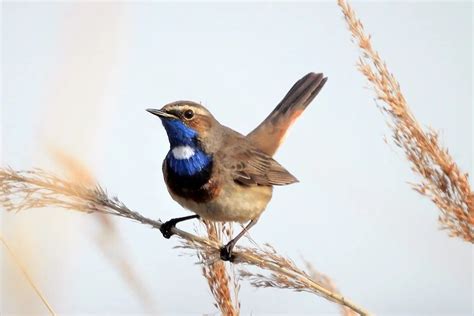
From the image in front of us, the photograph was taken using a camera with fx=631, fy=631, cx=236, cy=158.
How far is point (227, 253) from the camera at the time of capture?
2.86 meters

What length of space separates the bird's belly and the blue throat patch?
0.18 meters

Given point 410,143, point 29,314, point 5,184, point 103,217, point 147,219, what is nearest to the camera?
point 29,314

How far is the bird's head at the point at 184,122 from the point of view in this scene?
394 cm

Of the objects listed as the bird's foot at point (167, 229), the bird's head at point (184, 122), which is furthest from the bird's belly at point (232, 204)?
the bird's head at point (184, 122)

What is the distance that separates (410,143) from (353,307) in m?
0.62

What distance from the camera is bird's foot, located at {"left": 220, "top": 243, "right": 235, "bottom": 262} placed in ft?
9.12

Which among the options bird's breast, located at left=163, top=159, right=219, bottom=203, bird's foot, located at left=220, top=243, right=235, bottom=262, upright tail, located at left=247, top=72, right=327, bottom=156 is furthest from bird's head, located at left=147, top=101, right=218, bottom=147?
bird's foot, located at left=220, top=243, right=235, bottom=262

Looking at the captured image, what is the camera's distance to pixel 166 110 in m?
3.91

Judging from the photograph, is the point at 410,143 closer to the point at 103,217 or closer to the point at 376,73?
the point at 376,73

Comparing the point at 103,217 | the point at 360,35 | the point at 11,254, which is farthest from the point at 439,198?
the point at 11,254

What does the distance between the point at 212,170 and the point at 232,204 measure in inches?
10.2

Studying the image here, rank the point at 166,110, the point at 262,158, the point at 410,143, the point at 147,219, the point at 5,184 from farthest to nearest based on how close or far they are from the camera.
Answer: the point at 262,158, the point at 166,110, the point at 147,219, the point at 5,184, the point at 410,143

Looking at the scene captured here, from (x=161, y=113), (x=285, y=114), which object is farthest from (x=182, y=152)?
(x=285, y=114)

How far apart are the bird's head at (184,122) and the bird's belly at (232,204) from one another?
36cm
